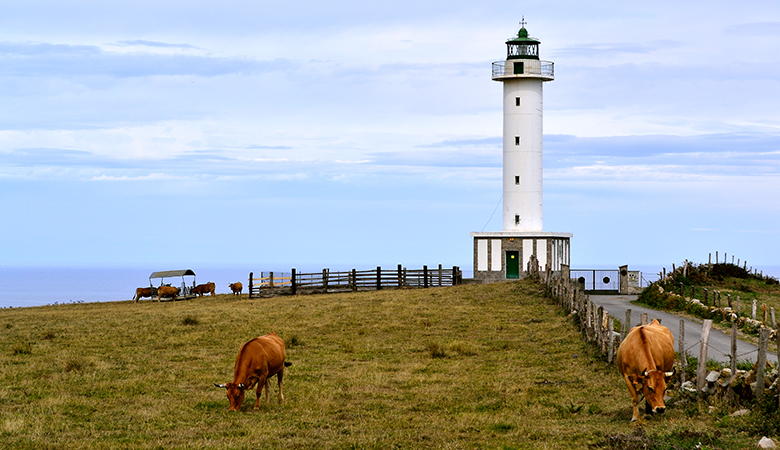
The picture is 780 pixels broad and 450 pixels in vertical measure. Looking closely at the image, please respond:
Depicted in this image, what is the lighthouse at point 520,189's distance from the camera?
56812 millimetres

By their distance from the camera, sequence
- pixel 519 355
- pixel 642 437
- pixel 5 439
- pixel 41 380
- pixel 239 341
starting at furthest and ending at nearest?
1. pixel 239 341
2. pixel 519 355
3. pixel 41 380
4. pixel 5 439
5. pixel 642 437

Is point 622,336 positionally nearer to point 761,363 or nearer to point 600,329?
point 600,329

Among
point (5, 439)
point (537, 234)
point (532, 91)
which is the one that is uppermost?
point (532, 91)

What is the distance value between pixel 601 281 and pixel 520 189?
904cm

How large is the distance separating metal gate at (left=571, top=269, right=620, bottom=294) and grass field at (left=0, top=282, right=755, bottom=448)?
14.5 metres

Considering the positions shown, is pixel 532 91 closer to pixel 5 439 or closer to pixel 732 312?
pixel 732 312

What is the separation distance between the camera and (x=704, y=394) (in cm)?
1581

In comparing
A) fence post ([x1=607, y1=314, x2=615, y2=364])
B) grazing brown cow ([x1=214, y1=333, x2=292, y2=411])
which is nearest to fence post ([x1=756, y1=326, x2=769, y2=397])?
fence post ([x1=607, y1=314, x2=615, y2=364])

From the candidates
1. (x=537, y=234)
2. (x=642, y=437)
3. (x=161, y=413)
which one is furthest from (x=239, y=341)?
(x=537, y=234)

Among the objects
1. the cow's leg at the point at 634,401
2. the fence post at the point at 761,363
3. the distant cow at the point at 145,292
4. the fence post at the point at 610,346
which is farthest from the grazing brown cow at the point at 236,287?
the fence post at the point at 761,363

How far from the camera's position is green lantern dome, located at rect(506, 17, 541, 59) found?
195ft

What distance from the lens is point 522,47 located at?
60.0 meters

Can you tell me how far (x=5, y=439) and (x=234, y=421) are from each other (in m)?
3.26

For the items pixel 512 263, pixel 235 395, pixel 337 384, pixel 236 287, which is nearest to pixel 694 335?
pixel 337 384
